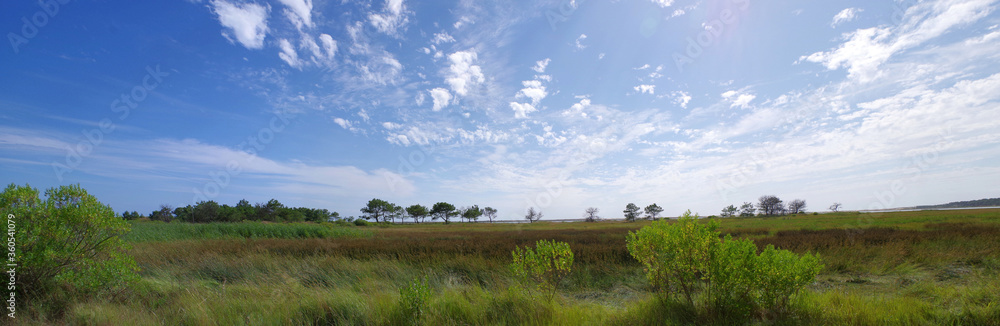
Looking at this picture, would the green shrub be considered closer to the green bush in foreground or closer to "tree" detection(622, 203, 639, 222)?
the green bush in foreground

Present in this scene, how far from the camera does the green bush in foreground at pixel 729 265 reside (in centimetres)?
415

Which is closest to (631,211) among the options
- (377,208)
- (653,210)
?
(653,210)

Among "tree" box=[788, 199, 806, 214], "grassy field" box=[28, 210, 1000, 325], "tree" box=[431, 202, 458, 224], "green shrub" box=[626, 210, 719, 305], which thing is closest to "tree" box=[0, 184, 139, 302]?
"grassy field" box=[28, 210, 1000, 325]

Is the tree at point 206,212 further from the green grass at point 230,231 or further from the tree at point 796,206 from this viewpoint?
the tree at point 796,206

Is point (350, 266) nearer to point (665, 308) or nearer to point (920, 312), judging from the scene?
point (665, 308)

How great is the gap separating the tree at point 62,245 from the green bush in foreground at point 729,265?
8293 millimetres

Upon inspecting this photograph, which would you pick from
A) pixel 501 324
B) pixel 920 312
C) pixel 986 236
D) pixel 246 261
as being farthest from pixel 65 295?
pixel 986 236

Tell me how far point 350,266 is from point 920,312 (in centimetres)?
1035

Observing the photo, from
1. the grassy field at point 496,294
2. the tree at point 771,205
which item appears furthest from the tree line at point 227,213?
the tree at point 771,205

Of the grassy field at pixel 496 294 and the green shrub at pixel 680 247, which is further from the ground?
the green shrub at pixel 680 247

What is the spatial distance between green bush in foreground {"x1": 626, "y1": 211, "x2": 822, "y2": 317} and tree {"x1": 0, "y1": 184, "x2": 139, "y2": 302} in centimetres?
829

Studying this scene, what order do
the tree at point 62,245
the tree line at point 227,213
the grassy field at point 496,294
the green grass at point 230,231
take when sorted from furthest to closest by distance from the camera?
the tree line at point 227,213
the green grass at point 230,231
the tree at point 62,245
the grassy field at point 496,294

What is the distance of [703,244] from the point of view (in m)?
4.35

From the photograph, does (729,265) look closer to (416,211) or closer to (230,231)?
(230,231)
